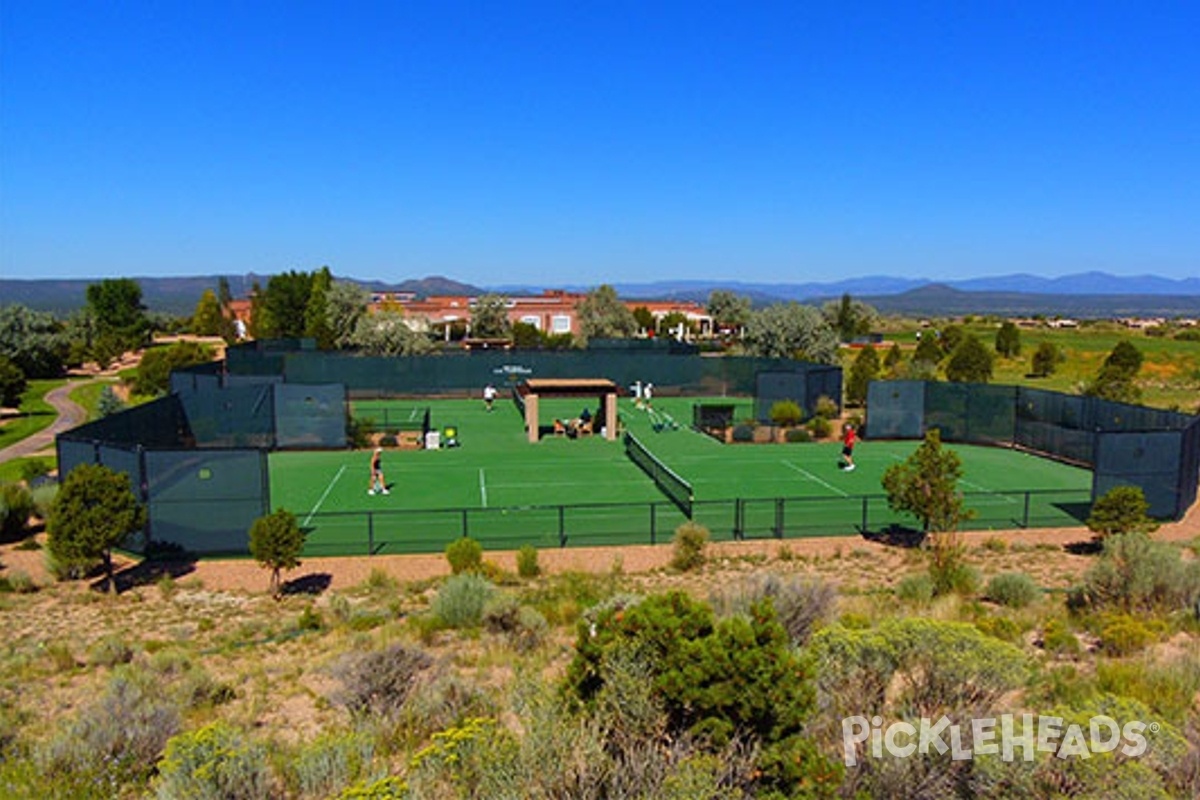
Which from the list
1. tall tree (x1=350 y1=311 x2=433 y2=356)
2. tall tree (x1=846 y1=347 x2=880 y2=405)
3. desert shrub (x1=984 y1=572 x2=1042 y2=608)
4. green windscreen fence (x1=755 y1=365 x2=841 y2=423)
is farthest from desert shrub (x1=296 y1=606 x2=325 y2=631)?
tall tree (x1=350 y1=311 x2=433 y2=356)

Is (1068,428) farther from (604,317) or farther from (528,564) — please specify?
(604,317)

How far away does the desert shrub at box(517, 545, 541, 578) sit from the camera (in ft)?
58.2

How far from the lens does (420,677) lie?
34.5ft

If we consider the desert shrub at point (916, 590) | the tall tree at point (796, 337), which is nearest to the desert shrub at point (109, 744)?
the desert shrub at point (916, 590)

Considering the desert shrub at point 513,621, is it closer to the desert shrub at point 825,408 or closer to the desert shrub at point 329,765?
the desert shrub at point 329,765

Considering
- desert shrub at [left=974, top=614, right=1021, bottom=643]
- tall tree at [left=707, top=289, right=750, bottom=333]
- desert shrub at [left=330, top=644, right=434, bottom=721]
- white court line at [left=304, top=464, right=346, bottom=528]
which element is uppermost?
tall tree at [left=707, top=289, right=750, bottom=333]

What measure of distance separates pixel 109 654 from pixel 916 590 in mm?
11988

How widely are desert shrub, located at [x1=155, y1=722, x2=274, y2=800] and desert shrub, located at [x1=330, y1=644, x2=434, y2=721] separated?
195 centimetres

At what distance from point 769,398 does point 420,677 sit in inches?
1062

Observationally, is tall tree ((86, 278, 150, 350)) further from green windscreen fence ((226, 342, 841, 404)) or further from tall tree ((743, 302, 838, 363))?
tall tree ((743, 302, 838, 363))

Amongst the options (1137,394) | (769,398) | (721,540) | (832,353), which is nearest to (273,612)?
(721,540)

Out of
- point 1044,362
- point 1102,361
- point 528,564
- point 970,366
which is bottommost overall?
point 528,564

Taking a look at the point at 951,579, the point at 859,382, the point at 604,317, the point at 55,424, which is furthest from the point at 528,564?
the point at 604,317

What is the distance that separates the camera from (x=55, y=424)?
132 ft
